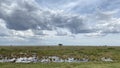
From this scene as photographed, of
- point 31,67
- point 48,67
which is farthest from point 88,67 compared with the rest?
point 31,67

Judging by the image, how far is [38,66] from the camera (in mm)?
44094

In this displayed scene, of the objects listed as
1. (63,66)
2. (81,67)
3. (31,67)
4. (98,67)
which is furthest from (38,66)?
(98,67)

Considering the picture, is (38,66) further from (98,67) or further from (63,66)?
(98,67)

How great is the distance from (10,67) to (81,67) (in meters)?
12.8

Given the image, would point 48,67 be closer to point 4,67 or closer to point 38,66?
point 38,66

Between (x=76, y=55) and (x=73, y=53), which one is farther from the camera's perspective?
(x=73, y=53)

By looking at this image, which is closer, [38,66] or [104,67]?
[104,67]

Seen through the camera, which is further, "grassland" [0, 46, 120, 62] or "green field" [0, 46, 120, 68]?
"grassland" [0, 46, 120, 62]

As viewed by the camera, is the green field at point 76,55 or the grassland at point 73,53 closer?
the green field at point 76,55

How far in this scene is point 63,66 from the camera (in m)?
42.8

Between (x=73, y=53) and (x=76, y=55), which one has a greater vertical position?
(x=73, y=53)

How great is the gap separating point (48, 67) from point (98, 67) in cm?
885

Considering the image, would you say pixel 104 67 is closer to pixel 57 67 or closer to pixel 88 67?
pixel 88 67

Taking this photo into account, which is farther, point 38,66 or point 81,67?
point 38,66
